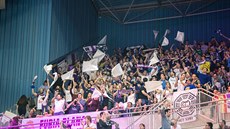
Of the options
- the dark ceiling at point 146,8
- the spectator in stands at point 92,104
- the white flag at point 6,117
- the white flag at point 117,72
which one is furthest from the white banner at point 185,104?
the dark ceiling at point 146,8

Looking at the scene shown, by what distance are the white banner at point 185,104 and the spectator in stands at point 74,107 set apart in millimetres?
3802

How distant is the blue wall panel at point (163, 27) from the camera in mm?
24469

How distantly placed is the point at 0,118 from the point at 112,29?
35.1ft

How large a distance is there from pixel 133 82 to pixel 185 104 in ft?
15.5

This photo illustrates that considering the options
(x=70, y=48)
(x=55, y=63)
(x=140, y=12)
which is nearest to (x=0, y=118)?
(x=55, y=63)

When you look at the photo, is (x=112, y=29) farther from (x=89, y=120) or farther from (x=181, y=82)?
(x=89, y=120)

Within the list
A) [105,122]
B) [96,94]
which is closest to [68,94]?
[96,94]

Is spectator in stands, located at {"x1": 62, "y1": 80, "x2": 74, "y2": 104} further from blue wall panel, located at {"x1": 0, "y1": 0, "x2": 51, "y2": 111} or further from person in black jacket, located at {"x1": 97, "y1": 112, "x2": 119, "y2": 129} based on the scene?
person in black jacket, located at {"x1": 97, "y1": 112, "x2": 119, "y2": 129}

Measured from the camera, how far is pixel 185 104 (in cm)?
1423

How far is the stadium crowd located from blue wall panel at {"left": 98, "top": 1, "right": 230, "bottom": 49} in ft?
7.34

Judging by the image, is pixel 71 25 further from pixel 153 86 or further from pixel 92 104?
pixel 153 86

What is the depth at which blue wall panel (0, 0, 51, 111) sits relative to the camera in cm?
2189

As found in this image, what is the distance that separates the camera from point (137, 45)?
25719 mm

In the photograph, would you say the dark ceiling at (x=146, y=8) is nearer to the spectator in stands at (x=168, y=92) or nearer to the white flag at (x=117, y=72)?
the white flag at (x=117, y=72)
